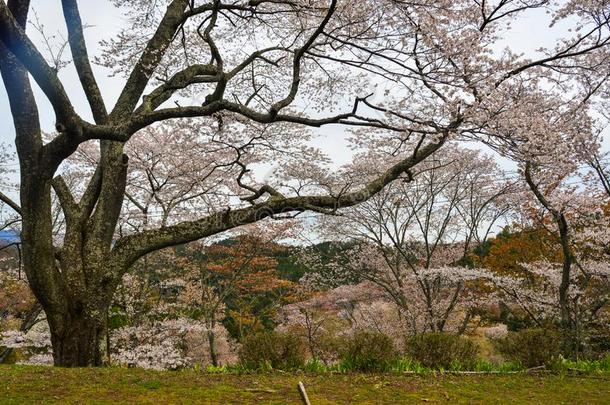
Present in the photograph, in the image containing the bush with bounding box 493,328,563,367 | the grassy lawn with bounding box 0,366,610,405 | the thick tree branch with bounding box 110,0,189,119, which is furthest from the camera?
the bush with bounding box 493,328,563,367

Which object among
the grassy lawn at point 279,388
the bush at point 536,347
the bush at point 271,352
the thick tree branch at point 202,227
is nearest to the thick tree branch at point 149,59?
the thick tree branch at point 202,227

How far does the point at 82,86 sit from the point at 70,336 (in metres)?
3.17

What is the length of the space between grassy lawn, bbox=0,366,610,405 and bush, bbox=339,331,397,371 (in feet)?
1.17

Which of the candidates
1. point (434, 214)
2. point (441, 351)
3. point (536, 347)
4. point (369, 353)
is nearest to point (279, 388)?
point (369, 353)

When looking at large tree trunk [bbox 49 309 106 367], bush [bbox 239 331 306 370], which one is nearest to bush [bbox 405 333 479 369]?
bush [bbox 239 331 306 370]

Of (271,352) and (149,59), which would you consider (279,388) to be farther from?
(149,59)

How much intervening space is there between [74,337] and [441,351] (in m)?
4.81

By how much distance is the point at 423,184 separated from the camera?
1402cm

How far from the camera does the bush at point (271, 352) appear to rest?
5.71m

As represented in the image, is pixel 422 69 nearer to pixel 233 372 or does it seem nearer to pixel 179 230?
pixel 179 230

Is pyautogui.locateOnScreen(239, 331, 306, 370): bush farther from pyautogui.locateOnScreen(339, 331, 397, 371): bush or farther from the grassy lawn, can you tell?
pyautogui.locateOnScreen(339, 331, 397, 371): bush

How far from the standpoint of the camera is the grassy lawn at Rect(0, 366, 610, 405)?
12.5 feet

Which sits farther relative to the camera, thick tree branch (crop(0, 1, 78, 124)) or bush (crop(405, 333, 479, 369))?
bush (crop(405, 333, 479, 369))

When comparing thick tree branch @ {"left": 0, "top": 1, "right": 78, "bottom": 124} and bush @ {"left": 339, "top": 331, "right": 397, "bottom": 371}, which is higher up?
thick tree branch @ {"left": 0, "top": 1, "right": 78, "bottom": 124}
